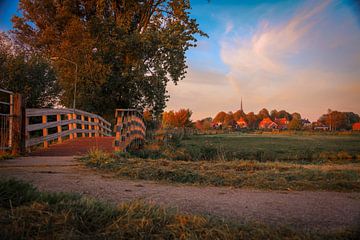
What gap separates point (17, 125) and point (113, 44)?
506 inches

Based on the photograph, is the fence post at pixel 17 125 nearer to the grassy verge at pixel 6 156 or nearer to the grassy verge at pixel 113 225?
the grassy verge at pixel 6 156

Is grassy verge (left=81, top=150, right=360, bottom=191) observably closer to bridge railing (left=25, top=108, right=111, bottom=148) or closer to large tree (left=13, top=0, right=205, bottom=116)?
bridge railing (left=25, top=108, right=111, bottom=148)

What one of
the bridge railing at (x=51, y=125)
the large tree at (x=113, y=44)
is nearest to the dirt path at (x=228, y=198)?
the bridge railing at (x=51, y=125)

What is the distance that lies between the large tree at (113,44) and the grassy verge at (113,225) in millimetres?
16111

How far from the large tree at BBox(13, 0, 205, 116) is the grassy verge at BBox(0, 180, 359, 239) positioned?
1611cm

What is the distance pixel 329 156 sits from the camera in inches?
458

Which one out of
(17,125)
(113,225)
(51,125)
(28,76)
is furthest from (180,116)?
(113,225)

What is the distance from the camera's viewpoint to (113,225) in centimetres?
231

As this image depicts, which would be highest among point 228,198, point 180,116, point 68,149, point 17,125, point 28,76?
point 28,76

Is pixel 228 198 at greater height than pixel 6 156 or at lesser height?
lesser

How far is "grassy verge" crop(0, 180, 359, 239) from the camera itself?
2.16 meters

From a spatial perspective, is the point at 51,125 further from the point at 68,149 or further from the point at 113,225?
the point at 113,225

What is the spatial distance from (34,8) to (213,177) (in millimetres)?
21016

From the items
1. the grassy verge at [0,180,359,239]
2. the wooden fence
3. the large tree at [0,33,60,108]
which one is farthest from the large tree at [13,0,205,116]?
the grassy verge at [0,180,359,239]
